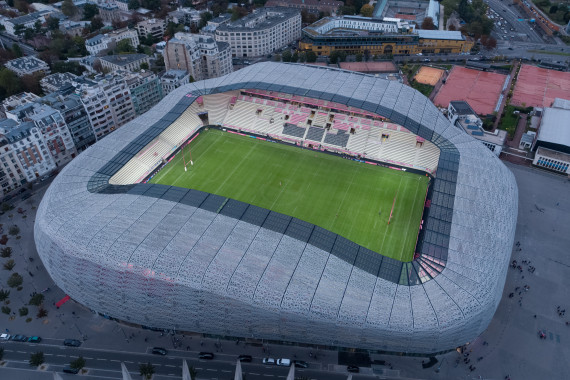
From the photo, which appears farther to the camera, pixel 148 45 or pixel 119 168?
pixel 148 45

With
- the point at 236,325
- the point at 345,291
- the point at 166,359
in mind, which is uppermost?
the point at 345,291

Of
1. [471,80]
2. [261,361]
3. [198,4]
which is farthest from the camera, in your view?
[198,4]

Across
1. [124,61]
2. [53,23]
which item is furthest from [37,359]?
[53,23]

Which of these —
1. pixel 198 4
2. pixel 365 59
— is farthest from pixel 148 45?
pixel 365 59

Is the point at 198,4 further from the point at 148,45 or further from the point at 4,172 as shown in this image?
the point at 4,172

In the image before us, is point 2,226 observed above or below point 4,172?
below

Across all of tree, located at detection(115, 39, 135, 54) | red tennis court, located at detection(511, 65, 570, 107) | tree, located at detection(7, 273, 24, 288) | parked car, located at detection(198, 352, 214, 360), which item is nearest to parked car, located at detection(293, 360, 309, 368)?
parked car, located at detection(198, 352, 214, 360)

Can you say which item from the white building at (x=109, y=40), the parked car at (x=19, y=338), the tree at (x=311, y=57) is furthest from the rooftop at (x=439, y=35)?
the parked car at (x=19, y=338)
